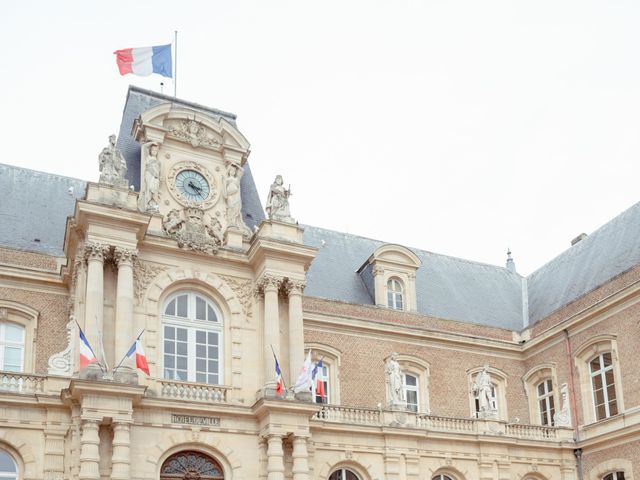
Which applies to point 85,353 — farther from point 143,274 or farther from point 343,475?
point 343,475

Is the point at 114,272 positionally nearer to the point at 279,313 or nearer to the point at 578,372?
the point at 279,313

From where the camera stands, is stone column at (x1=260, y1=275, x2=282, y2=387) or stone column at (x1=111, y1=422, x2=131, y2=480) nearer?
stone column at (x1=111, y1=422, x2=131, y2=480)

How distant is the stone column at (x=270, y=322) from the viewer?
2311 centimetres

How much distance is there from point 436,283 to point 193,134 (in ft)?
41.3

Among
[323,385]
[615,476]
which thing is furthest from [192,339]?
[615,476]

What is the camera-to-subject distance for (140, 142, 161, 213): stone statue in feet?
78.6

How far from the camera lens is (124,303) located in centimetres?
2183

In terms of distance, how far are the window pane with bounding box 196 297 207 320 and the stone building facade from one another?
0.04 metres

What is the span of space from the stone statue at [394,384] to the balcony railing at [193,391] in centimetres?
587

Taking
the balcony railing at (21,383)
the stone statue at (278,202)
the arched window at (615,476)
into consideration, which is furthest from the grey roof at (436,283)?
the balcony railing at (21,383)

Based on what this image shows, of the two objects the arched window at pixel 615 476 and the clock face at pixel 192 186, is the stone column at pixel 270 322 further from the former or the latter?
the arched window at pixel 615 476

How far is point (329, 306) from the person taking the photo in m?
28.7

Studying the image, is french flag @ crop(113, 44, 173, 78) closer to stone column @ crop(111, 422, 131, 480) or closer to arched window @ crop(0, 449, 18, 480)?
stone column @ crop(111, 422, 131, 480)

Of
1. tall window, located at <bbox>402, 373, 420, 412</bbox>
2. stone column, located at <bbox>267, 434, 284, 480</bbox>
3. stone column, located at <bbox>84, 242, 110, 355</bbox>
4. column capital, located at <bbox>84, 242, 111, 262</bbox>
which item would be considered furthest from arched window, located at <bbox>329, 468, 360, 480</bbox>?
column capital, located at <bbox>84, 242, 111, 262</bbox>
